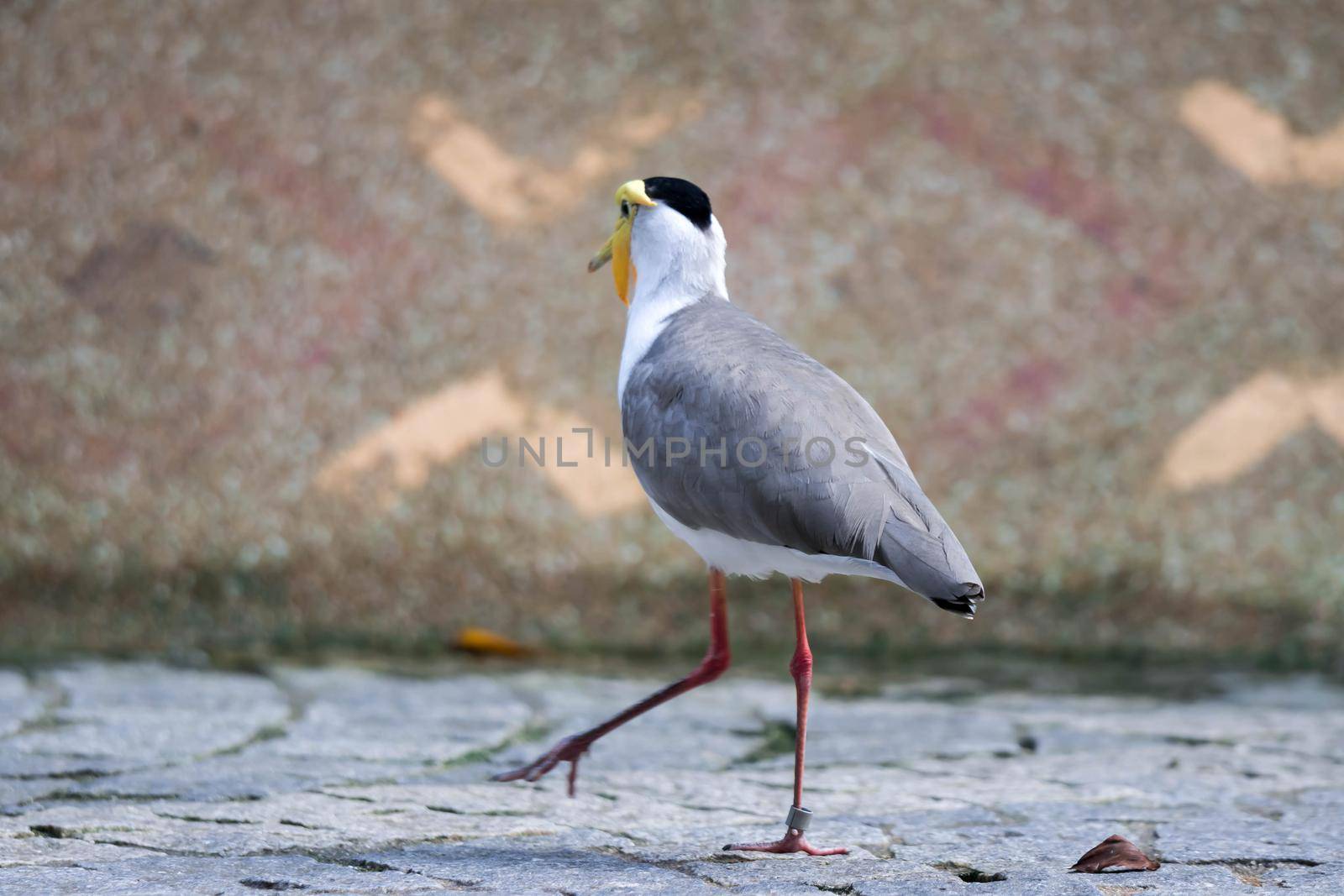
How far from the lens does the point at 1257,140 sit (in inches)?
199

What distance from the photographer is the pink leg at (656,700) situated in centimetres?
239

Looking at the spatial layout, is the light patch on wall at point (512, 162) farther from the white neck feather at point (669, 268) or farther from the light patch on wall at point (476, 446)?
the white neck feather at point (669, 268)

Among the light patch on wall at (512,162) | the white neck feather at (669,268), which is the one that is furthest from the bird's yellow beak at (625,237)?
the light patch on wall at (512,162)

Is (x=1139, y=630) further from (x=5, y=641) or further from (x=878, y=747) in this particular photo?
(x=5, y=641)

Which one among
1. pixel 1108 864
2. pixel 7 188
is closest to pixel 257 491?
pixel 7 188

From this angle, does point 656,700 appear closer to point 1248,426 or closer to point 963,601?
point 963,601

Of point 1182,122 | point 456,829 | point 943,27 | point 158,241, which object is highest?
point 943,27

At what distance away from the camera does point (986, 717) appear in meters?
3.42

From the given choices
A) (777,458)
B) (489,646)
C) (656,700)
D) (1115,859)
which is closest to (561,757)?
(656,700)

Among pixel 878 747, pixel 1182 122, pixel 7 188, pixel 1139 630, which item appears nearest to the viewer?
pixel 878 747

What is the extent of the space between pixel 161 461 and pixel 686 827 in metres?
2.81

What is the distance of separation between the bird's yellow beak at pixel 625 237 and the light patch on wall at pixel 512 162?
7.06ft

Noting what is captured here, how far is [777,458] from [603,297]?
2.77 meters

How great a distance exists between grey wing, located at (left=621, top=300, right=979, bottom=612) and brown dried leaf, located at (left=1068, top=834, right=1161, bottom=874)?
0.45m
